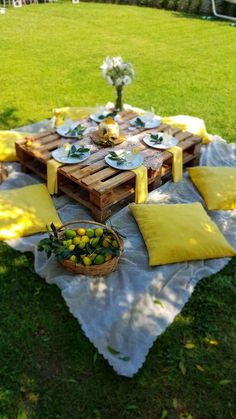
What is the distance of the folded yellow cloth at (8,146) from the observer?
5434 millimetres

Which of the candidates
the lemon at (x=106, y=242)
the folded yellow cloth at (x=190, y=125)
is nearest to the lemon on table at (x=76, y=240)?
the lemon at (x=106, y=242)

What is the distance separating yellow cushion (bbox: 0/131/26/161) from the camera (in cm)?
543

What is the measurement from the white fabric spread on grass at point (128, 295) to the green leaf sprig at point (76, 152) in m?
0.78

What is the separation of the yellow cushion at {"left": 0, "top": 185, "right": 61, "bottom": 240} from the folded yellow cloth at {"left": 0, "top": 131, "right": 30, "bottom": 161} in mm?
996

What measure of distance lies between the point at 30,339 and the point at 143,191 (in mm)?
2170

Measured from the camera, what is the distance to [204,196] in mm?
4805

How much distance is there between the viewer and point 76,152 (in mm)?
4734

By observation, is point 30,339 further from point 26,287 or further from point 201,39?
point 201,39

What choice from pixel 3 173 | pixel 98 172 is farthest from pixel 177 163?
pixel 3 173

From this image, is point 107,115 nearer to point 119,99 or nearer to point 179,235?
point 119,99

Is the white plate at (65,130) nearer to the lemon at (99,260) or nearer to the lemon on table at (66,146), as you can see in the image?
the lemon on table at (66,146)

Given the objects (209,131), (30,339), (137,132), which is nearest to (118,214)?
(137,132)

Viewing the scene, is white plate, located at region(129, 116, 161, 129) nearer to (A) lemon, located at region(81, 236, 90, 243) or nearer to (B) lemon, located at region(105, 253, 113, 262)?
(A) lemon, located at region(81, 236, 90, 243)

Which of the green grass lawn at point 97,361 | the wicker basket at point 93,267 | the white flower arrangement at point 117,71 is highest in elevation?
the white flower arrangement at point 117,71
